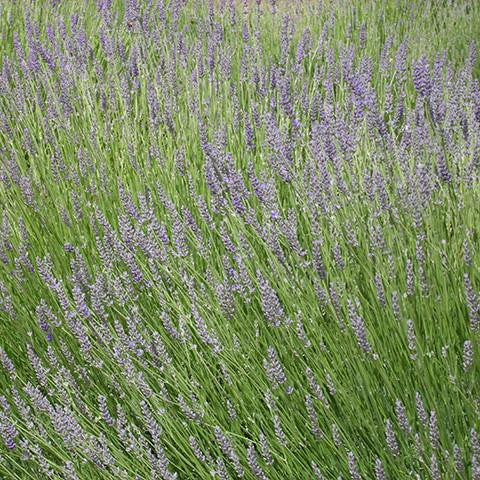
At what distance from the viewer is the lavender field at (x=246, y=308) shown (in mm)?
1709

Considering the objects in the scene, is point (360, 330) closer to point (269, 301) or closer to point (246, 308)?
point (269, 301)

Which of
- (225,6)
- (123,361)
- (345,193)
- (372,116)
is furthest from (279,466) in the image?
(225,6)

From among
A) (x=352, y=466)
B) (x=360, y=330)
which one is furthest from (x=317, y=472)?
(x=360, y=330)

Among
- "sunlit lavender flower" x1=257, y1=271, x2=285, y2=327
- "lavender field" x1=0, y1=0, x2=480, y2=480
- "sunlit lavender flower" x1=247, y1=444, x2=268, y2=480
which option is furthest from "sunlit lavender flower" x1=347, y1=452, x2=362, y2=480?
"sunlit lavender flower" x1=257, y1=271, x2=285, y2=327

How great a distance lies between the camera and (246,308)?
2.26 metres

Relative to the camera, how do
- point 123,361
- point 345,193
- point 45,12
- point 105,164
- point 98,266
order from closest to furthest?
point 123,361 → point 345,193 → point 98,266 → point 105,164 → point 45,12

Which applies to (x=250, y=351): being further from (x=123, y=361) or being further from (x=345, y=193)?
(x=345, y=193)

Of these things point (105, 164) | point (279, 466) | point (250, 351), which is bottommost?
point (279, 466)

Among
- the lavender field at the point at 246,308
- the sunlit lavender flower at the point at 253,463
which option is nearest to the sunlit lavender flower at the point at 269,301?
Answer: the lavender field at the point at 246,308

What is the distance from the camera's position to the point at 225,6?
17.4 ft

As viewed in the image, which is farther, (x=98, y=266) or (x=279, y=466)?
(x=98, y=266)

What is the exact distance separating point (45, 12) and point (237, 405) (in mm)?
4136

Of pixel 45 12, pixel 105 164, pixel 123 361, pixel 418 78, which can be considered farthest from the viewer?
pixel 45 12

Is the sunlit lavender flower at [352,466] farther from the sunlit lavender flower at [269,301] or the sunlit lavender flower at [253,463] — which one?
the sunlit lavender flower at [269,301]
